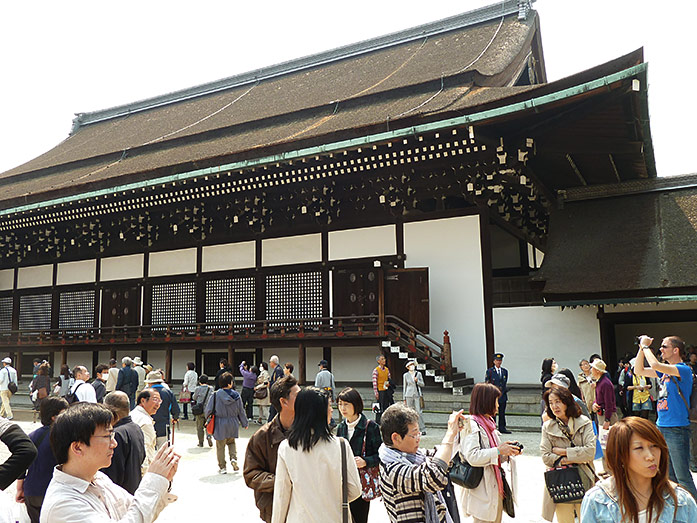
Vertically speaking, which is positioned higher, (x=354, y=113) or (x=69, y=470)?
(x=354, y=113)

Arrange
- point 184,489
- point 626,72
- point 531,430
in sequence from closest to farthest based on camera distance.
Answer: point 184,489
point 626,72
point 531,430

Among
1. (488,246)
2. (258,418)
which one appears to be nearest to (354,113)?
(488,246)

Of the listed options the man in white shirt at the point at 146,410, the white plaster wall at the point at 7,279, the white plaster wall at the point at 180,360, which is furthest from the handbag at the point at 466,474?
the white plaster wall at the point at 7,279

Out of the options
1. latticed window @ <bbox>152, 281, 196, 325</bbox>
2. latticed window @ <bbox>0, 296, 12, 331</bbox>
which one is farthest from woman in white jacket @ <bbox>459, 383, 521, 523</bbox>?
latticed window @ <bbox>0, 296, 12, 331</bbox>

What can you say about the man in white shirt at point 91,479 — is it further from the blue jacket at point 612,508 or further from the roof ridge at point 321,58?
the roof ridge at point 321,58

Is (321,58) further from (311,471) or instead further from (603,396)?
(311,471)

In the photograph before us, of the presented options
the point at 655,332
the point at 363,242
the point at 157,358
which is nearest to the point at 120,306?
the point at 157,358

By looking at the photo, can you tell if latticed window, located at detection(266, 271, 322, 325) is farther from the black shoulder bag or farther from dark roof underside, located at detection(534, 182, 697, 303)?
the black shoulder bag

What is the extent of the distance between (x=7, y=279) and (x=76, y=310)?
13.2 feet

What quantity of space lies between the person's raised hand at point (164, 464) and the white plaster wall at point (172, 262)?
47.0 feet

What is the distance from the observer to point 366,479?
3676 millimetres

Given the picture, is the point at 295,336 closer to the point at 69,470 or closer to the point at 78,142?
the point at 69,470

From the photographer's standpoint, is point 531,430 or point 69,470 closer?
point 69,470

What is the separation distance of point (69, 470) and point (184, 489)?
5.19 metres
